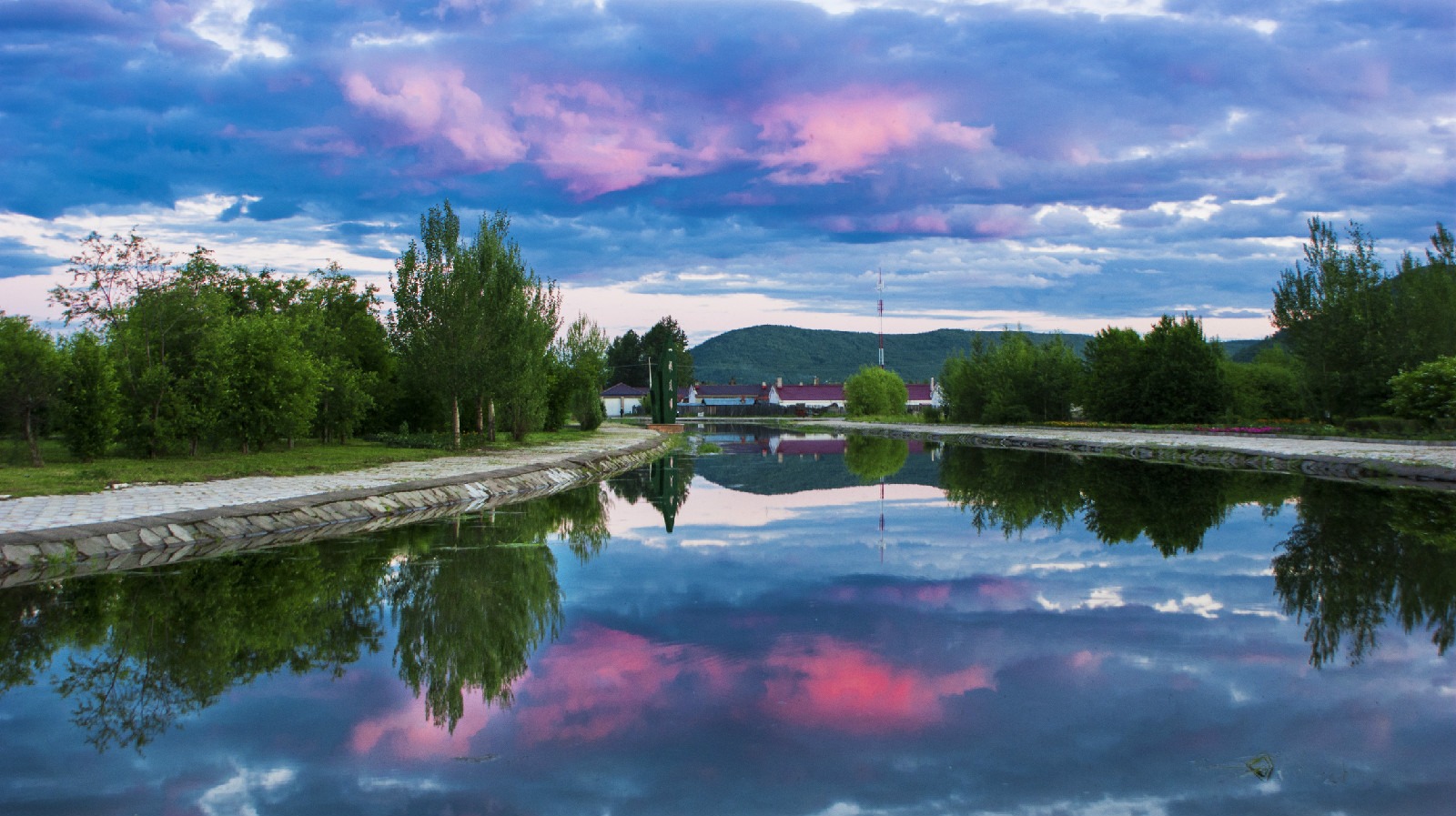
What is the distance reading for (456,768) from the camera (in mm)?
3941

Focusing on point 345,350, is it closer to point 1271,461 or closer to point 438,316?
point 438,316

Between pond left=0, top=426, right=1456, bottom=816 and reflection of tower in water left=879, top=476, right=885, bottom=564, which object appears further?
reflection of tower in water left=879, top=476, right=885, bottom=564

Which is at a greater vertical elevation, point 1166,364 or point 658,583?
point 1166,364

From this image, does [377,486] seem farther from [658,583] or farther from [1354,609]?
[1354,609]

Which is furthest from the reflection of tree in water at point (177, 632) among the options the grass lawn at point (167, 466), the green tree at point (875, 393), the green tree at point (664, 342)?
the green tree at point (664, 342)

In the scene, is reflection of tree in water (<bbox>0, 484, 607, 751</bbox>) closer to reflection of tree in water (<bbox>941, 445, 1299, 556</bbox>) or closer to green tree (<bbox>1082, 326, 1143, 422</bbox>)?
reflection of tree in water (<bbox>941, 445, 1299, 556</bbox>)

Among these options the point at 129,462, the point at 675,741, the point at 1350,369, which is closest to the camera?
the point at 675,741

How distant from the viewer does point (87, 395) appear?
16875mm

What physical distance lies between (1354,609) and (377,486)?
12677mm

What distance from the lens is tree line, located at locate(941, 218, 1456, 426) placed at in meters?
31.5

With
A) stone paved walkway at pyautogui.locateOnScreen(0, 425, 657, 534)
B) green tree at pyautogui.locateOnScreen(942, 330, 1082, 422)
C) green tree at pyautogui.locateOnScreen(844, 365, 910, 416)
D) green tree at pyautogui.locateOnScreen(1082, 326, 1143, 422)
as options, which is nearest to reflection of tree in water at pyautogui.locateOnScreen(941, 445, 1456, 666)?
stone paved walkway at pyautogui.locateOnScreen(0, 425, 657, 534)

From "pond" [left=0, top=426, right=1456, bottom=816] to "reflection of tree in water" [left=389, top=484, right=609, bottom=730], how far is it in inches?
1.4

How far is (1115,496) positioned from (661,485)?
8.77 metres

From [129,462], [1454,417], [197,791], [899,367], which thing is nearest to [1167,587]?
[197,791]
